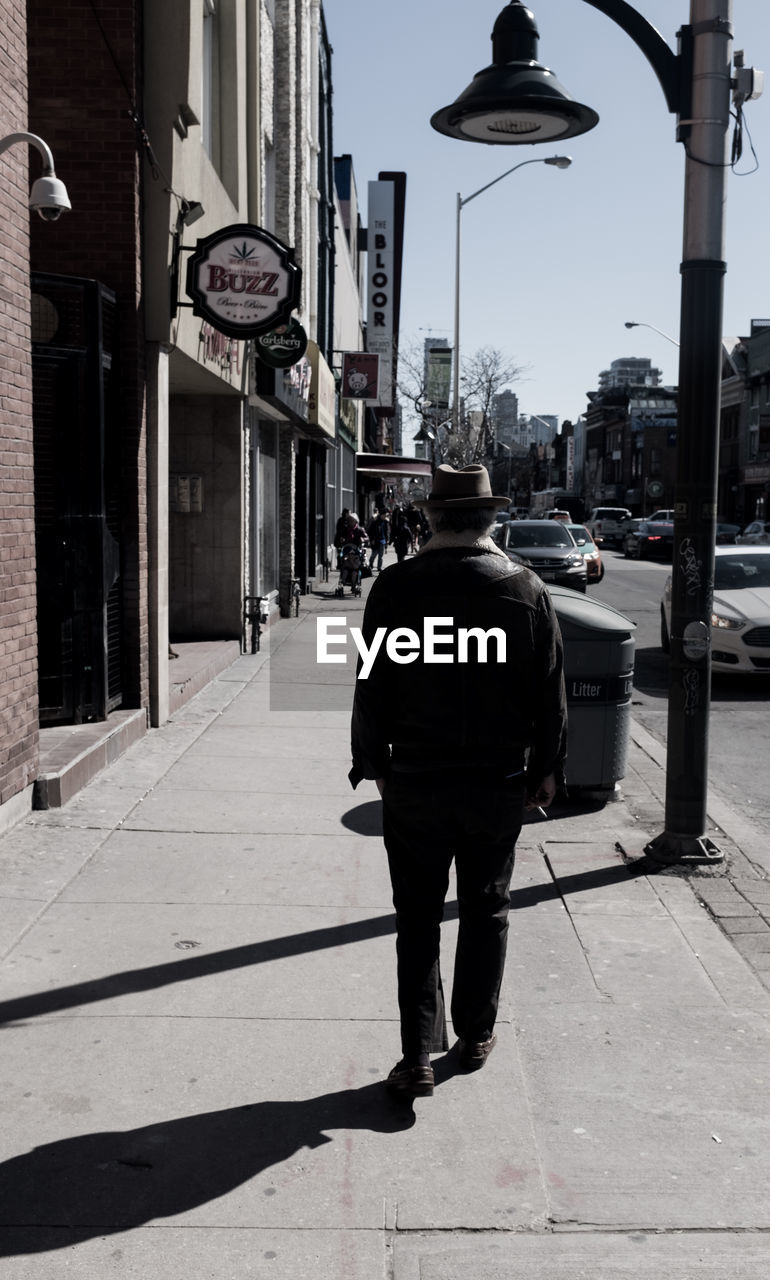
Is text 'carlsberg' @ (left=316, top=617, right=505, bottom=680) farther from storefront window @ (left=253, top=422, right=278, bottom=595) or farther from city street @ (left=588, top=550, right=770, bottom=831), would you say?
storefront window @ (left=253, top=422, right=278, bottom=595)

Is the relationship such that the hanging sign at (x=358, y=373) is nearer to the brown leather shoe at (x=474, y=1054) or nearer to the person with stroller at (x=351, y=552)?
the person with stroller at (x=351, y=552)

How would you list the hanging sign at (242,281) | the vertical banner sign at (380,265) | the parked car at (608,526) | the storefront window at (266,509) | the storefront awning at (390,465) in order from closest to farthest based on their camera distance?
the hanging sign at (242,281)
the storefront window at (266,509)
the storefront awning at (390,465)
the vertical banner sign at (380,265)
the parked car at (608,526)

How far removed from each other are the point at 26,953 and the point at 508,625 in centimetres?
263

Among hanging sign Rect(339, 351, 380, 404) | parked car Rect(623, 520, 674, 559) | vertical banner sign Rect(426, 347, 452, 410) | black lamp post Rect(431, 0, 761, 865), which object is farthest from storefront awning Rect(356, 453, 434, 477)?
black lamp post Rect(431, 0, 761, 865)

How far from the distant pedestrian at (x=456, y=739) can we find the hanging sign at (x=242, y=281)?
22.7 ft

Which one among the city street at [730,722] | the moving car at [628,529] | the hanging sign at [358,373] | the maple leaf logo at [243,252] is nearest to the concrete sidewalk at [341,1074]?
the city street at [730,722]

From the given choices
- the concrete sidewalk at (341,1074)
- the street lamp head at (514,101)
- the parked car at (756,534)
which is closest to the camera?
the concrete sidewalk at (341,1074)

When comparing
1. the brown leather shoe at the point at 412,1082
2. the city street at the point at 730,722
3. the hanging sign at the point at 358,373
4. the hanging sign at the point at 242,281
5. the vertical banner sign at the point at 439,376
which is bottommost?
the city street at the point at 730,722

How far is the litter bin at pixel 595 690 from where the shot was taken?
7.93 metres

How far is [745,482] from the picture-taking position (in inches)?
2699

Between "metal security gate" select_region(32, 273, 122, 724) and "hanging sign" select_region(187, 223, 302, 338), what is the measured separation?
4.67 feet

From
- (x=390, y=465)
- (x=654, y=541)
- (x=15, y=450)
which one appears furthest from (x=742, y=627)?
(x=654, y=541)

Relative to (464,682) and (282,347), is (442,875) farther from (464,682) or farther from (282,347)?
(282,347)

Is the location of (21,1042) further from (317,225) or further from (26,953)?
(317,225)
